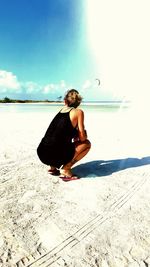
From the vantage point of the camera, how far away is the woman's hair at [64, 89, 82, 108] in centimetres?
434

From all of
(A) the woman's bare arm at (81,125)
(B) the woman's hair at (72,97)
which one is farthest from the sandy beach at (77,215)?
(B) the woman's hair at (72,97)

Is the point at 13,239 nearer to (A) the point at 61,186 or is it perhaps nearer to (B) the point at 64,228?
(B) the point at 64,228

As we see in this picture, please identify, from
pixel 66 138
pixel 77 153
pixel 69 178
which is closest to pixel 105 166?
pixel 77 153

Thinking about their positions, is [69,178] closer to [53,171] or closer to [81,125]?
[53,171]

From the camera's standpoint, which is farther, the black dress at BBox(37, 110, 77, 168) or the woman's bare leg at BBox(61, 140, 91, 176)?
the woman's bare leg at BBox(61, 140, 91, 176)

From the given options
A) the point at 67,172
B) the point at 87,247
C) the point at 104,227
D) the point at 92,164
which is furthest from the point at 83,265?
the point at 92,164

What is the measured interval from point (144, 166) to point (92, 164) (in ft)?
3.60

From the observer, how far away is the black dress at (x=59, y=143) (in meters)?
4.35

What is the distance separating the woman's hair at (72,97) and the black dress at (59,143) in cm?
22

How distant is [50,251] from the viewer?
100 inches

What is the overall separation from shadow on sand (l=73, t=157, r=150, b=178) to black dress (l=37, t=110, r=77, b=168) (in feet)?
1.86

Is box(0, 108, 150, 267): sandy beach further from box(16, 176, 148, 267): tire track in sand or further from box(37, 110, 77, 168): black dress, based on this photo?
box(37, 110, 77, 168): black dress

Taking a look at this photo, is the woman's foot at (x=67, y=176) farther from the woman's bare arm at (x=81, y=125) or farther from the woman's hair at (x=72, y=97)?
the woman's hair at (x=72, y=97)

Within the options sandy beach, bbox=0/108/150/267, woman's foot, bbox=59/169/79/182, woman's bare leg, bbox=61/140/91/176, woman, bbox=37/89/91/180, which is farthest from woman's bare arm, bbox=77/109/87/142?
sandy beach, bbox=0/108/150/267
